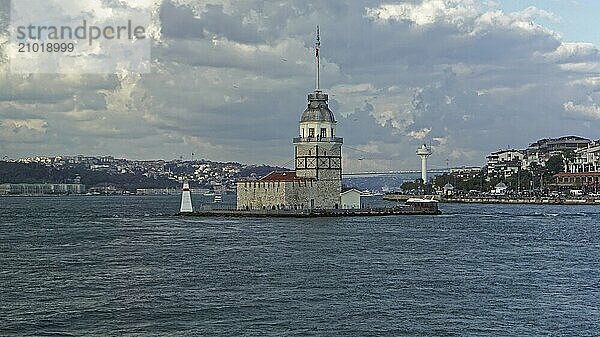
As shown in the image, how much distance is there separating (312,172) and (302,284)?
3560 centimetres

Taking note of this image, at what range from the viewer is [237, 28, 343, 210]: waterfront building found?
65125 millimetres

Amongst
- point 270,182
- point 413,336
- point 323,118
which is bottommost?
point 413,336

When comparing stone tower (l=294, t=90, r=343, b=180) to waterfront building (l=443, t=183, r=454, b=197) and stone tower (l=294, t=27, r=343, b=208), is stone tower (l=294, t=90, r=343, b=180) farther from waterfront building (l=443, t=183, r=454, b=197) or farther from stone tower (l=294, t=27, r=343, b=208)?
waterfront building (l=443, t=183, r=454, b=197)

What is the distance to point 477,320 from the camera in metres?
23.7

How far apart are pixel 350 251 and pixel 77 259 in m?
11.7

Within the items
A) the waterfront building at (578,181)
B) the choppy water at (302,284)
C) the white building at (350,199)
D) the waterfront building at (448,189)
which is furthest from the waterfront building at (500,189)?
the choppy water at (302,284)

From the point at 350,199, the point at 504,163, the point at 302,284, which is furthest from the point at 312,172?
the point at 504,163

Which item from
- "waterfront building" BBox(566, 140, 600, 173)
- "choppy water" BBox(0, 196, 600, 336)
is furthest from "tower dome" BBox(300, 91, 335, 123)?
"waterfront building" BBox(566, 140, 600, 173)

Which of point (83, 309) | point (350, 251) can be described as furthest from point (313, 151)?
point (83, 309)

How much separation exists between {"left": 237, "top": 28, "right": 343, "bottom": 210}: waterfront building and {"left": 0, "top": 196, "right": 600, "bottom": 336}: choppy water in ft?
37.7

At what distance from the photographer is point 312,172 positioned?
65.4m

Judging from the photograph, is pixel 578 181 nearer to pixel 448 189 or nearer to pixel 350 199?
pixel 448 189

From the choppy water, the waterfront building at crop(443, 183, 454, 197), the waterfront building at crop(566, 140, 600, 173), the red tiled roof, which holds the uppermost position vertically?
the waterfront building at crop(566, 140, 600, 173)

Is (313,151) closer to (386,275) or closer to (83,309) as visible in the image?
(386,275)
